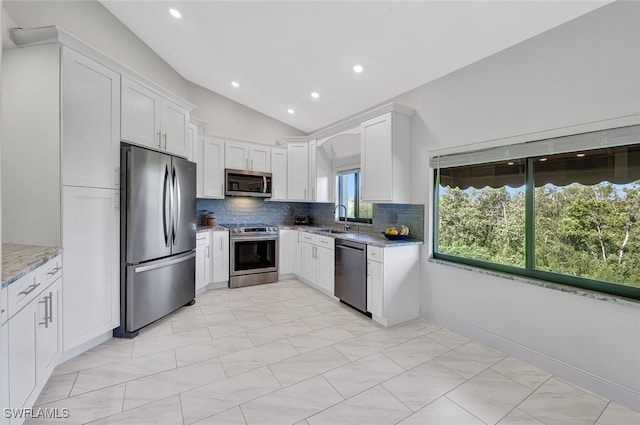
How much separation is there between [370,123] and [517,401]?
10.1ft

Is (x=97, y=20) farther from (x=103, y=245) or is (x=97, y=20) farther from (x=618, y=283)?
(x=618, y=283)

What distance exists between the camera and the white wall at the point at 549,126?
2.03 meters

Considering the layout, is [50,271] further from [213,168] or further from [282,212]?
[282,212]

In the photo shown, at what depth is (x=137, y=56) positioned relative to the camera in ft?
12.4

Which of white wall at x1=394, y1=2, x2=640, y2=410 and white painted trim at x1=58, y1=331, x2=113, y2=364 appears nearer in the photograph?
white wall at x1=394, y1=2, x2=640, y2=410

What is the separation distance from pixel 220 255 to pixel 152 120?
217 cm

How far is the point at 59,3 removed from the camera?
2.81 meters

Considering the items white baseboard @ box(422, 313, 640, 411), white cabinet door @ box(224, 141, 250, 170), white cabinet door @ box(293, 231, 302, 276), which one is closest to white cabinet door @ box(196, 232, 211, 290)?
white cabinet door @ box(224, 141, 250, 170)

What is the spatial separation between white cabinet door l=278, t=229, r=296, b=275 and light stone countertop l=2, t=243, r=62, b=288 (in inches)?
122

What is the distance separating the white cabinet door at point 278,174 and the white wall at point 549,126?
9.21 ft

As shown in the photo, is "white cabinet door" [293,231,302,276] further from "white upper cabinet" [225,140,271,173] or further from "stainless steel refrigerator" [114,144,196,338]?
"stainless steel refrigerator" [114,144,196,338]

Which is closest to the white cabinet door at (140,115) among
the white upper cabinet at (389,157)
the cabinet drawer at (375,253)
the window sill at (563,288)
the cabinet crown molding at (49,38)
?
the cabinet crown molding at (49,38)

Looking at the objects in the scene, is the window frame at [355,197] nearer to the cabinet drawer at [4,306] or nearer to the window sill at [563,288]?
the window sill at [563,288]

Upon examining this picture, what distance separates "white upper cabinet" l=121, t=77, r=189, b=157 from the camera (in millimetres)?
2867
